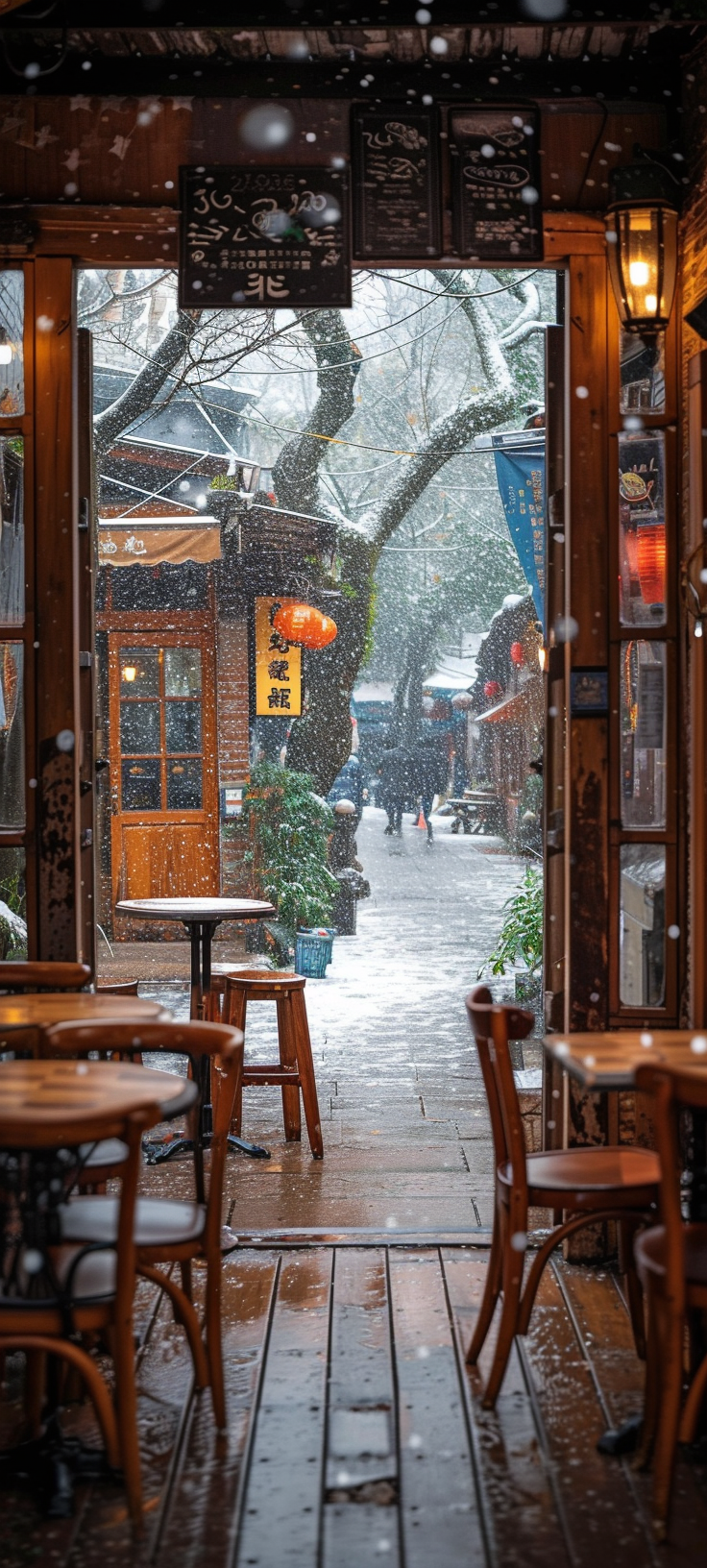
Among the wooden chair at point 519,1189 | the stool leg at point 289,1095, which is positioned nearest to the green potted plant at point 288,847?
the stool leg at point 289,1095

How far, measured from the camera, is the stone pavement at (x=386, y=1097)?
5.00 m

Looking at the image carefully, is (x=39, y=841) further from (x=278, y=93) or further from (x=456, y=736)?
(x=456, y=736)

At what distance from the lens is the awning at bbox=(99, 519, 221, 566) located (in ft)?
34.0

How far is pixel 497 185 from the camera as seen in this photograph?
4.55 meters

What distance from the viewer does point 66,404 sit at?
455 cm

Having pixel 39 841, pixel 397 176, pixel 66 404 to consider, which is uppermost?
pixel 397 176

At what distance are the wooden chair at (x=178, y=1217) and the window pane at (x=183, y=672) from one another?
8.28 meters

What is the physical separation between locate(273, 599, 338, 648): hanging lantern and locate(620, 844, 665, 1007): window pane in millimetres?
6801

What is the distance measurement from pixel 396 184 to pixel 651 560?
4.84 feet

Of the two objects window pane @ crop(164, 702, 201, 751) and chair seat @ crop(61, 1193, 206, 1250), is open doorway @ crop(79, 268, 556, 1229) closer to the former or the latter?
window pane @ crop(164, 702, 201, 751)

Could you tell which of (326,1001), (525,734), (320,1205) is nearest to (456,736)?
(525,734)

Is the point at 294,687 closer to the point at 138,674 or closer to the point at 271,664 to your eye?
the point at 271,664

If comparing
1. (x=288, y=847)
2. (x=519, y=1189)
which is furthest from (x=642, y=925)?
(x=288, y=847)

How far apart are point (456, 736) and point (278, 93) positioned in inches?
1078
